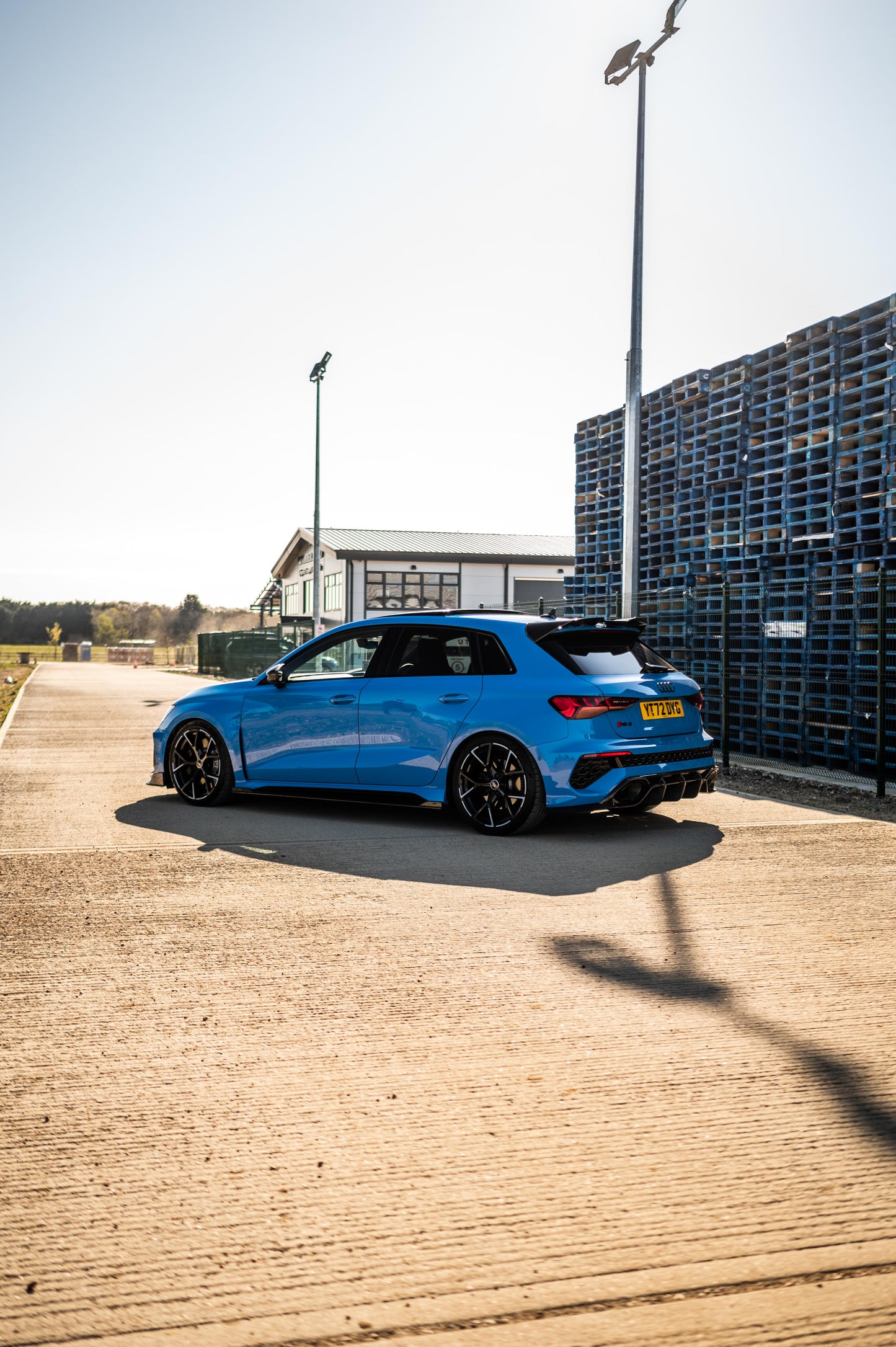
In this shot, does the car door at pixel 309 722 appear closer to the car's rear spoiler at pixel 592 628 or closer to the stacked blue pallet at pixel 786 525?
the car's rear spoiler at pixel 592 628

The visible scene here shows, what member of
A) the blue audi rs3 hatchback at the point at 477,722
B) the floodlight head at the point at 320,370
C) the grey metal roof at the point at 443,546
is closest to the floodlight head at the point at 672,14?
the blue audi rs3 hatchback at the point at 477,722

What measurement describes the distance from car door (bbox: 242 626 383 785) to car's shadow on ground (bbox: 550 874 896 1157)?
3.26 meters

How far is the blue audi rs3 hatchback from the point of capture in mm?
7887

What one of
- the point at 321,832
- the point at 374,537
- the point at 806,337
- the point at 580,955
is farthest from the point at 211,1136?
the point at 374,537

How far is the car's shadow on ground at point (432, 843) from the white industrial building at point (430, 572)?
37.6 metres

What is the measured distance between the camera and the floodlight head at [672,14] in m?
14.1

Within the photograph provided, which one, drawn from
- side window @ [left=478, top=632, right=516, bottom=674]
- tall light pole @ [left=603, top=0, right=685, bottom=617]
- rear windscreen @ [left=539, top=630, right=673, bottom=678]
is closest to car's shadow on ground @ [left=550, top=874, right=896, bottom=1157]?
rear windscreen @ [left=539, top=630, right=673, bottom=678]

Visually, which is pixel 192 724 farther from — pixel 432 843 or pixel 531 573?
pixel 531 573

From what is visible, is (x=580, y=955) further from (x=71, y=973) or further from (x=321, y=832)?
(x=321, y=832)

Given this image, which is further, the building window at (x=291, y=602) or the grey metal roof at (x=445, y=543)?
the building window at (x=291, y=602)

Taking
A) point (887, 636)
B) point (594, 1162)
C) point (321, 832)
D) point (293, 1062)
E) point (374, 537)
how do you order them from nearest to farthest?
point (594, 1162), point (293, 1062), point (321, 832), point (887, 636), point (374, 537)

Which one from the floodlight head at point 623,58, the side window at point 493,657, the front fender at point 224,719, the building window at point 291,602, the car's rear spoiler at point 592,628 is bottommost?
the front fender at point 224,719

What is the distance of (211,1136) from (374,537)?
48555mm

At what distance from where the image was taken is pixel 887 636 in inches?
482
